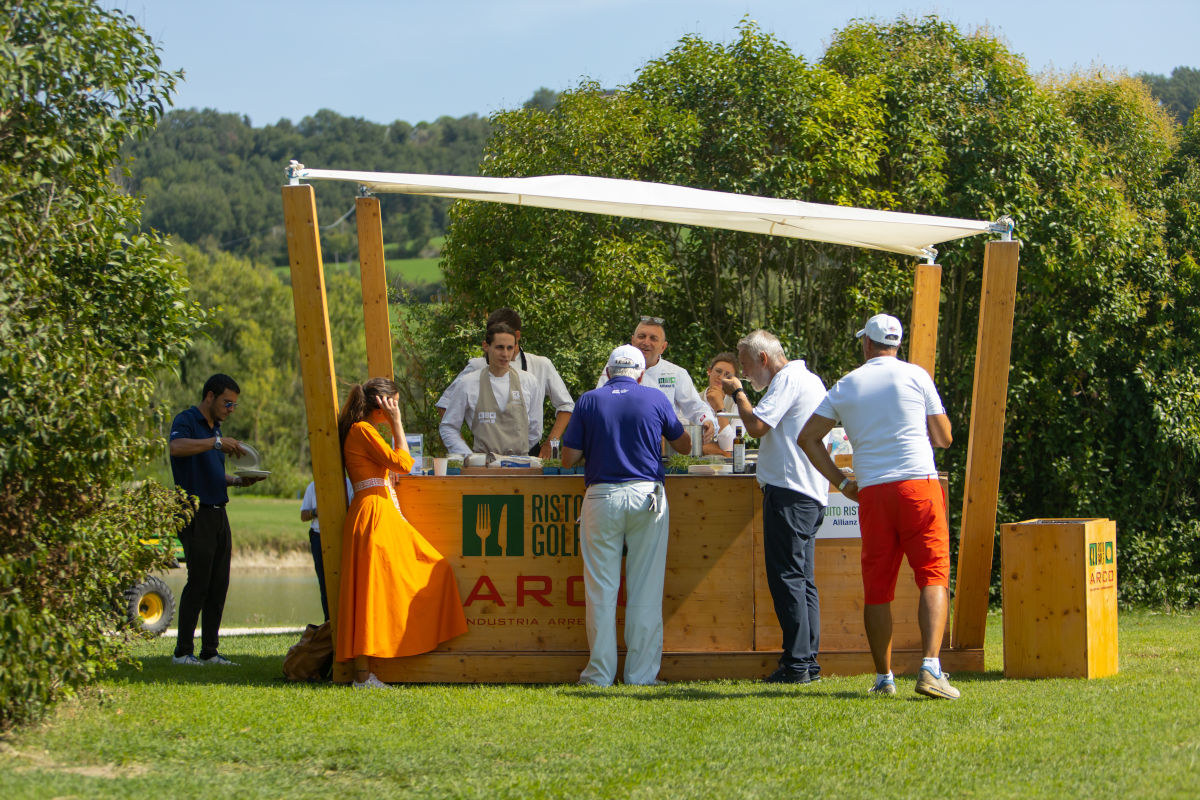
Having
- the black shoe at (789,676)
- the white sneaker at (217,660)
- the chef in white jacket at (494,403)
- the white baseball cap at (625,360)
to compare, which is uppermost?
the white baseball cap at (625,360)

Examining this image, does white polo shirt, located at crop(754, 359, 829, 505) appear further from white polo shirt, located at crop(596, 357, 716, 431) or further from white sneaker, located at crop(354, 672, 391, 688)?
white sneaker, located at crop(354, 672, 391, 688)

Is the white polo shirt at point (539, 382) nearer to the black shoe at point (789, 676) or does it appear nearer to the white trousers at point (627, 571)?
the white trousers at point (627, 571)

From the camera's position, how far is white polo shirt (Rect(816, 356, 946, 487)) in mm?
5637

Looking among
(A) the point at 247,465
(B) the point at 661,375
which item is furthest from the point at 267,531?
(B) the point at 661,375

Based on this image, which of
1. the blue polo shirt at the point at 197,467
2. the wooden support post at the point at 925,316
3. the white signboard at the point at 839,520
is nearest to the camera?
the white signboard at the point at 839,520

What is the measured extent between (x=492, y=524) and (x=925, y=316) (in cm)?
312

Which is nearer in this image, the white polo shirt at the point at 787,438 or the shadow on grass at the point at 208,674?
the white polo shirt at the point at 787,438

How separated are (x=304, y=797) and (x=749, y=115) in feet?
36.6

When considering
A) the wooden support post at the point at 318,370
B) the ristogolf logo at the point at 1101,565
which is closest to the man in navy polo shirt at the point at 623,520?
the wooden support post at the point at 318,370

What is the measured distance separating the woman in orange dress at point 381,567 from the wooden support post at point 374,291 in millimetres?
995

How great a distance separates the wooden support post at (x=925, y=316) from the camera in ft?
25.0

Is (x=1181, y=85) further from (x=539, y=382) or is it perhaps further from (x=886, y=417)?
(x=886, y=417)

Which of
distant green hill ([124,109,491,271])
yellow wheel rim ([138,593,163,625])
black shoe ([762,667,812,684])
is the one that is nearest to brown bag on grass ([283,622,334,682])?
black shoe ([762,667,812,684])

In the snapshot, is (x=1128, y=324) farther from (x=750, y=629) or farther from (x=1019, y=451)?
(x=750, y=629)
